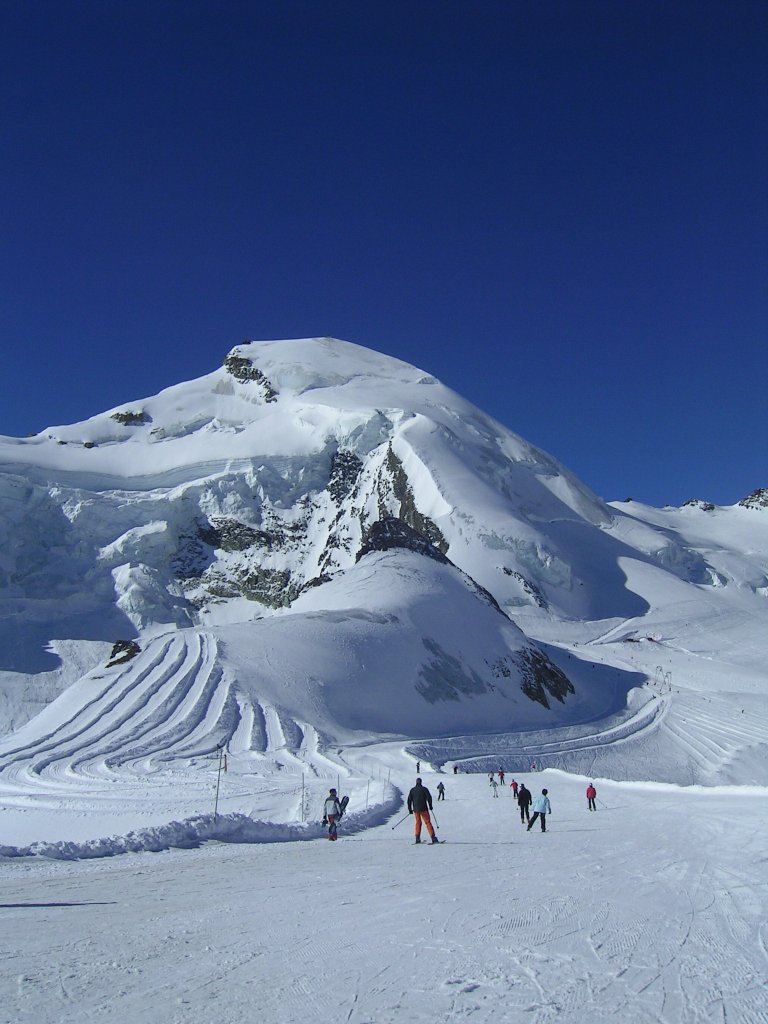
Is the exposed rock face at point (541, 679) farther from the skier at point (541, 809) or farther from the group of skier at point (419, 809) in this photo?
the skier at point (541, 809)

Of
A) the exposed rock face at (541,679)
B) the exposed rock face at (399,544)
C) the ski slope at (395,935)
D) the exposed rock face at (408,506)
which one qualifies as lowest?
the ski slope at (395,935)

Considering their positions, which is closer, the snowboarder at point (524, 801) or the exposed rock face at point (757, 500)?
the snowboarder at point (524, 801)

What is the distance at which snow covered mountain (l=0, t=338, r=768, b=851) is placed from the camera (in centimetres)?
3750

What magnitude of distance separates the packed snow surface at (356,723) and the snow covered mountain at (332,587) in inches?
13.7

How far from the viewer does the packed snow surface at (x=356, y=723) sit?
5.66 m

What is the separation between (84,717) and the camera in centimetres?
3519

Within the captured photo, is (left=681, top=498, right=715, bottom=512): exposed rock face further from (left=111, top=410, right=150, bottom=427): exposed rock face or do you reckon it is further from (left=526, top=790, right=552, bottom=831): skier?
(left=526, top=790, right=552, bottom=831): skier

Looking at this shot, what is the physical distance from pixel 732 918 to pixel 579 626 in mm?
74354

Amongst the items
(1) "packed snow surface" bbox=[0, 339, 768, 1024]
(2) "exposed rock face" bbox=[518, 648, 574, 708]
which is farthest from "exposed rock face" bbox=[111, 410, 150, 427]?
(2) "exposed rock face" bbox=[518, 648, 574, 708]

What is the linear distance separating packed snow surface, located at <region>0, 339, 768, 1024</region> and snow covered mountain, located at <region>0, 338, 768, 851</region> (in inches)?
13.7

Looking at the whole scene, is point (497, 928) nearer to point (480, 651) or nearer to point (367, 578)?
point (480, 651)

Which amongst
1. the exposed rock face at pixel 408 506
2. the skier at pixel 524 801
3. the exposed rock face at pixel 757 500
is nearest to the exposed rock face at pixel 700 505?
the exposed rock face at pixel 757 500

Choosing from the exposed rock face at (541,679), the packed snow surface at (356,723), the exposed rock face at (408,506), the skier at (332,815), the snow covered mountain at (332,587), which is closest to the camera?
the packed snow surface at (356,723)

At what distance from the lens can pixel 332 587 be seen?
6031 centimetres
